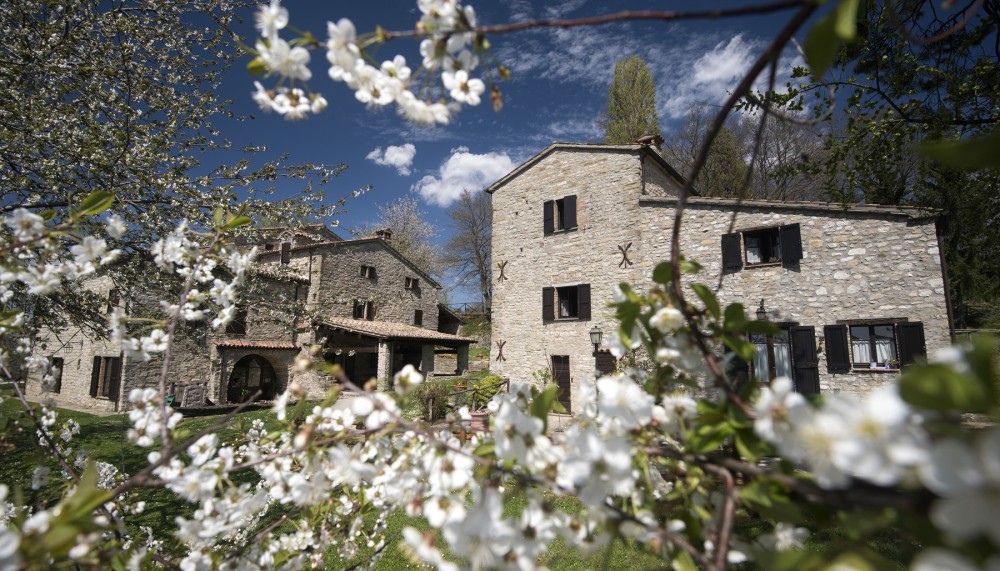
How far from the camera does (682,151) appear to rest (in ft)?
65.3

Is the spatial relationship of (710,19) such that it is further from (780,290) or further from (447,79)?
(780,290)

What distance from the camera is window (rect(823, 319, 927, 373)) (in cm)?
771

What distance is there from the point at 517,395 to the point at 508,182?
12.7 metres

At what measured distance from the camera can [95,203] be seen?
56.7 inches

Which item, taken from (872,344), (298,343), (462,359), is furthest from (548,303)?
(298,343)

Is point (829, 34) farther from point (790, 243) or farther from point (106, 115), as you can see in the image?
point (790, 243)

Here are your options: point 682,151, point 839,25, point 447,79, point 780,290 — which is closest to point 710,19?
point 839,25

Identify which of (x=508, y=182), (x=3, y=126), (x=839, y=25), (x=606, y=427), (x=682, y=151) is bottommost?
(x=606, y=427)

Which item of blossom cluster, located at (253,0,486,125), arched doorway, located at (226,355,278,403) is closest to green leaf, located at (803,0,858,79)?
blossom cluster, located at (253,0,486,125)

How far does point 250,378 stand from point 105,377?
445 centimetres

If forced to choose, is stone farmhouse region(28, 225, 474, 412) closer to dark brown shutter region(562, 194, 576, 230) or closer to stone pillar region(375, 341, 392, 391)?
stone pillar region(375, 341, 392, 391)

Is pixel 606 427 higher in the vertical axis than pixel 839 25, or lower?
lower

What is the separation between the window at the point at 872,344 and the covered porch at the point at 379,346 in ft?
39.6

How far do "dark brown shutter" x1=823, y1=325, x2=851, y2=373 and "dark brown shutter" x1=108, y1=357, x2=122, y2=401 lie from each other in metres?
19.5
